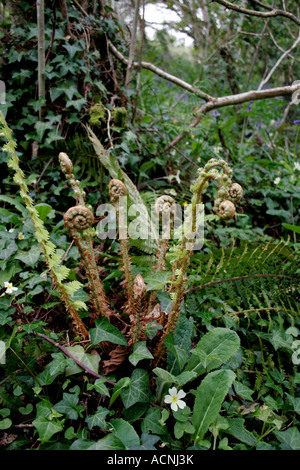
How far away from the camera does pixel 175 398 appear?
118 cm

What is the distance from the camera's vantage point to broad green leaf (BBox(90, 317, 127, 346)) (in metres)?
1.24

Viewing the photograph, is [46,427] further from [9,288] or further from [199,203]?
[199,203]

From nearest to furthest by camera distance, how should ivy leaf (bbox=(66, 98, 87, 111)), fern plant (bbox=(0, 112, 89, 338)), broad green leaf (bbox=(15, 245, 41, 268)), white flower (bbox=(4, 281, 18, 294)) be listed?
fern plant (bbox=(0, 112, 89, 338)), white flower (bbox=(4, 281, 18, 294)), broad green leaf (bbox=(15, 245, 41, 268)), ivy leaf (bbox=(66, 98, 87, 111))

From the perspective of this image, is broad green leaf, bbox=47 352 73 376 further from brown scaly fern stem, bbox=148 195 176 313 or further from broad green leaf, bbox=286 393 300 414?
broad green leaf, bbox=286 393 300 414

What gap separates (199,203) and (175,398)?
2.45ft

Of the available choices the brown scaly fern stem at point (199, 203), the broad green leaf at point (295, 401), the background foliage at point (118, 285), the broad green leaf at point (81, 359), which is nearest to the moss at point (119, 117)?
the background foliage at point (118, 285)

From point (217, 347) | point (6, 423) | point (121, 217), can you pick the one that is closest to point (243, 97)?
point (121, 217)

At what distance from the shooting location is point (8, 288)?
149 centimetres

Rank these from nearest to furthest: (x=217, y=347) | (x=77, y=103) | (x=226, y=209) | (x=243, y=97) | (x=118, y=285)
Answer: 1. (x=226, y=209)
2. (x=217, y=347)
3. (x=118, y=285)
4. (x=77, y=103)
5. (x=243, y=97)

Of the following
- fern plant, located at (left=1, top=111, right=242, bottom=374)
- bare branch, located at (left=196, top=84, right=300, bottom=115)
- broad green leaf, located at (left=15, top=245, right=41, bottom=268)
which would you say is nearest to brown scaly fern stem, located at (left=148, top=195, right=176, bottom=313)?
fern plant, located at (left=1, top=111, right=242, bottom=374)

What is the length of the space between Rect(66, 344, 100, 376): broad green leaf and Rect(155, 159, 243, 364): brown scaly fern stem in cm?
26

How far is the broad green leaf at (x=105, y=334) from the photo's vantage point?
1243 millimetres

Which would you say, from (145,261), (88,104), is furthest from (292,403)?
(88,104)
